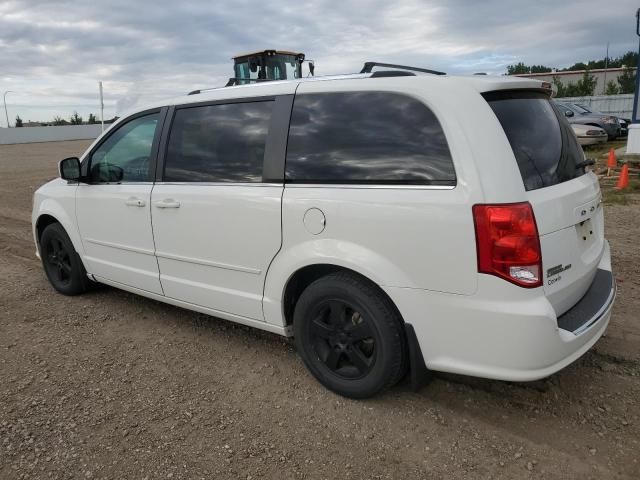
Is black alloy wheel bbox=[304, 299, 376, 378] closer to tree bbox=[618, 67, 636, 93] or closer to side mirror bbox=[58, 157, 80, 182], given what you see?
side mirror bbox=[58, 157, 80, 182]

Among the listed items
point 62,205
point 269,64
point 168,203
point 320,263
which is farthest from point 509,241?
point 269,64

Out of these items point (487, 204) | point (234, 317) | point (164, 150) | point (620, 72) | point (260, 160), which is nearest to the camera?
point (487, 204)

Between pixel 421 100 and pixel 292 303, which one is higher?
pixel 421 100

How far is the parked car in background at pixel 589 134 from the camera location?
16469 millimetres

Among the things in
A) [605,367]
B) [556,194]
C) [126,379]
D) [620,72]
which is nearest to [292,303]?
[126,379]

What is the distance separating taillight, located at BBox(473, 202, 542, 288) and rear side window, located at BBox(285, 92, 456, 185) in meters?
0.27

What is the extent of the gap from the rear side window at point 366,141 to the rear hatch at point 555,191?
356mm

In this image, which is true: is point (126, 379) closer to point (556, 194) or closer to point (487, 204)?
point (487, 204)

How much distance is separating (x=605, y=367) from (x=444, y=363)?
1.34 meters

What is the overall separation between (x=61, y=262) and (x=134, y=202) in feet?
5.15

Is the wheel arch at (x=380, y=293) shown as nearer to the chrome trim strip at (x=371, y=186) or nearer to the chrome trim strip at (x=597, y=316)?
the chrome trim strip at (x=371, y=186)

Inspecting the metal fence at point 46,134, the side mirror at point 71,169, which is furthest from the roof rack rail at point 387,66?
the metal fence at point 46,134

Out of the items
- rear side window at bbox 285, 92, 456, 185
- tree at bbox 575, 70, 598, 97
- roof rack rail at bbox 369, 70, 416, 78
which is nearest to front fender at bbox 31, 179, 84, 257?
rear side window at bbox 285, 92, 456, 185

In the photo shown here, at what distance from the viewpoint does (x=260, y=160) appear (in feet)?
10.5
